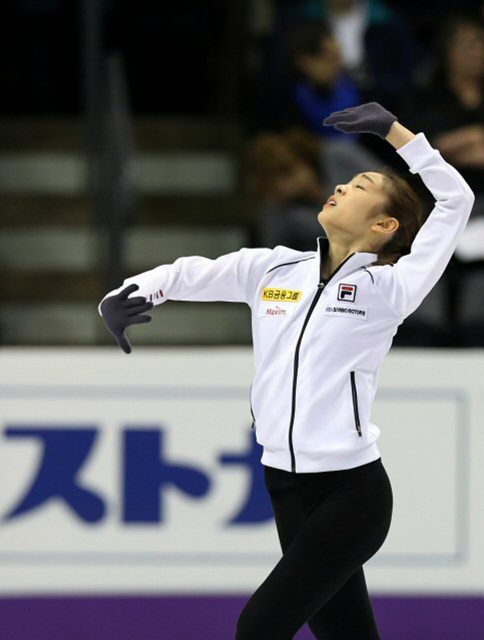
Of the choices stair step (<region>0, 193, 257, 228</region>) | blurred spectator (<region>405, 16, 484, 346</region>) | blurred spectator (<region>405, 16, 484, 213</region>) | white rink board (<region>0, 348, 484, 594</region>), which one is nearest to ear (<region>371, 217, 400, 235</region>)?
white rink board (<region>0, 348, 484, 594</region>)

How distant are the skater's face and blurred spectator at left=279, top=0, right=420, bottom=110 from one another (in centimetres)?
316

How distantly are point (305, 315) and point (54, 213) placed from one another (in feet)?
12.6

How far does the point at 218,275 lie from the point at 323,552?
623 millimetres

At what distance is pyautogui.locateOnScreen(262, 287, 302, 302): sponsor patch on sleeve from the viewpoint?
295 centimetres

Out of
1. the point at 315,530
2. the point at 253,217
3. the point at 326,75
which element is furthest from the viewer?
the point at 253,217

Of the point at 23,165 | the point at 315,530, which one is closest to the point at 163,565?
the point at 315,530

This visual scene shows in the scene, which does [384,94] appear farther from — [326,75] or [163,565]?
[163,565]

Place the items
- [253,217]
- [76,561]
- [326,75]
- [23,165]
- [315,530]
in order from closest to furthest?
[315,530], [76,561], [326,75], [253,217], [23,165]

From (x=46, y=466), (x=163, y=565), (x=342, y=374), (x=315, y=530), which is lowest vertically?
(x=163, y=565)

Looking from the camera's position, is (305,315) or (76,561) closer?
(305,315)

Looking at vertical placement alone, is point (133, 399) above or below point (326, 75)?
below

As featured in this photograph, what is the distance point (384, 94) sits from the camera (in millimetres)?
5914

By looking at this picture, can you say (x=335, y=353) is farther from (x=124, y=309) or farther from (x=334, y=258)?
(x=124, y=309)

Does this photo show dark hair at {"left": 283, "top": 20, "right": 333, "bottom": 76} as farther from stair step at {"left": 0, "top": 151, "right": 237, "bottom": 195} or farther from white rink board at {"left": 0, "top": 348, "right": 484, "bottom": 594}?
white rink board at {"left": 0, "top": 348, "right": 484, "bottom": 594}
